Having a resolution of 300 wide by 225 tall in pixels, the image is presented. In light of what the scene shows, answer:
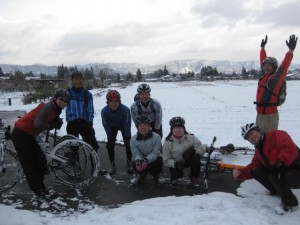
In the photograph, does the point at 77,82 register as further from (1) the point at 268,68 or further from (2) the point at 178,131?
(1) the point at 268,68

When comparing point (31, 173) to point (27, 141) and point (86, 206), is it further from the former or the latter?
point (86, 206)

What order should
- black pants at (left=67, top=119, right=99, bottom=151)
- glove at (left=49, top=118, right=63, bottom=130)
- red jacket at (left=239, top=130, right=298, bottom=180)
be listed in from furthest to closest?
black pants at (left=67, top=119, right=99, bottom=151), glove at (left=49, top=118, right=63, bottom=130), red jacket at (left=239, top=130, right=298, bottom=180)

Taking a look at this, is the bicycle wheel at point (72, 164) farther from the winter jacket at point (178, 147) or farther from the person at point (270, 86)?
the person at point (270, 86)

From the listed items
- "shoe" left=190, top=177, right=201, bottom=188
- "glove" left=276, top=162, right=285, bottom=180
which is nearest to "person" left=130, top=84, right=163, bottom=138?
"shoe" left=190, top=177, right=201, bottom=188

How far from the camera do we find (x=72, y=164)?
574cm

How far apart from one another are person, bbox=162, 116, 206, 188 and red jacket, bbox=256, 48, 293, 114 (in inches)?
48.4

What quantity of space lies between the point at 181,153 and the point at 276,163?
1581 mm

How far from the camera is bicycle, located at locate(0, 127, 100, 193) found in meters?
5.34

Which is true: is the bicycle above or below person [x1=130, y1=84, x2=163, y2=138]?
below

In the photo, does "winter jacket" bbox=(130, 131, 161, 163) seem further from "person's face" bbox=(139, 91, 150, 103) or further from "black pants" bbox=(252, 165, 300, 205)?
"black pants" bbox=(252, 165, 300, 205)

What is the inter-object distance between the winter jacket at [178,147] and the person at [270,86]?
1.15m

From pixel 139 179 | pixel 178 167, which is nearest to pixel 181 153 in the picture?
pixel 178 167

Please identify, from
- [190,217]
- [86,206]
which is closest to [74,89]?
[86,206]

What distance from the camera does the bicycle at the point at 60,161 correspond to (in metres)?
5.34
